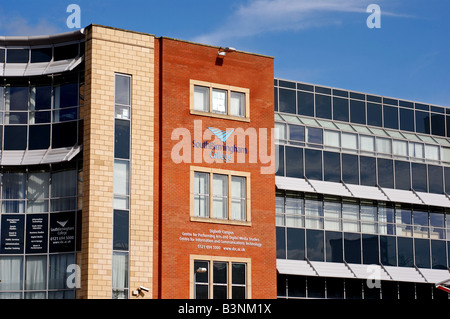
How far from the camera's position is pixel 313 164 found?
44.0 meters

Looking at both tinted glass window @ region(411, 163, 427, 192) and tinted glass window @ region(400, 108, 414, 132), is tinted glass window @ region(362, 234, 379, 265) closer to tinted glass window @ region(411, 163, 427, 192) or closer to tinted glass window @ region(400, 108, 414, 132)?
tinted glass window @ region(411, 163, 427, 192)

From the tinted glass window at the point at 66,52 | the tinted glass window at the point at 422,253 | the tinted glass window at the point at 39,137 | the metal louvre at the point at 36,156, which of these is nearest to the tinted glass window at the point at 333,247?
the tinted glass window at the point at 422,253

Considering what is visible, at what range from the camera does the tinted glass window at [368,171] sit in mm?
45344

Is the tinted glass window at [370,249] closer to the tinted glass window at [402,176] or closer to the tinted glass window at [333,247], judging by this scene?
the tinted glass window at [333,247]

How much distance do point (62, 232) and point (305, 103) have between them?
48.0ft

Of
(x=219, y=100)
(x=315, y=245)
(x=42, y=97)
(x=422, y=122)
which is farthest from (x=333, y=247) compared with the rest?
(x=42, y=97)

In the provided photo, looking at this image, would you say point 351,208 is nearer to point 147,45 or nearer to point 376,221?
point 376,221

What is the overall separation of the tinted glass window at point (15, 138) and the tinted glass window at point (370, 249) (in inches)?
672

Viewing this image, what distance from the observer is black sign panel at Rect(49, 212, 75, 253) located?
3694 cm

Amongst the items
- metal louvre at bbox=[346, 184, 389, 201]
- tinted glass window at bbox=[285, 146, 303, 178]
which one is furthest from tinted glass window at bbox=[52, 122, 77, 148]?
metal louvre at bbox=[346, 184, 389, 201]

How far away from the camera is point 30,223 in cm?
3756
